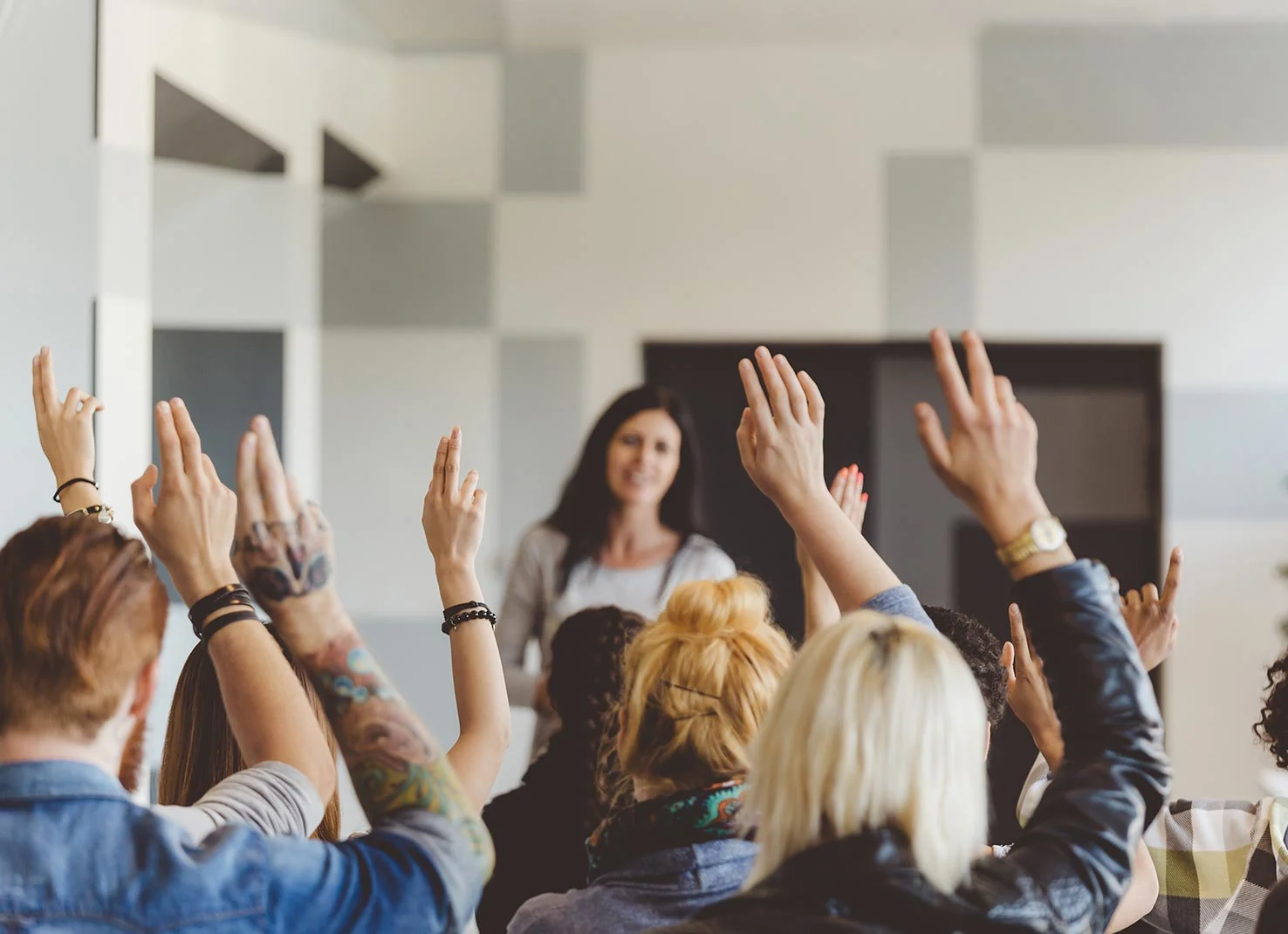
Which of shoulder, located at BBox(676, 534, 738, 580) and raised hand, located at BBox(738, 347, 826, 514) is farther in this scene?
shoulder, located at BBox(676, 534, 738, 580)

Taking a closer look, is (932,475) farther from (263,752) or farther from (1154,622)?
(263,752)

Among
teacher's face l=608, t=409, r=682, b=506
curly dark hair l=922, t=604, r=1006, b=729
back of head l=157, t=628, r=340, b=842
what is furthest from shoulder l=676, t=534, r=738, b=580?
back of head l=157, t=628, r=340, b=842

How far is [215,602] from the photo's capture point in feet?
3.03

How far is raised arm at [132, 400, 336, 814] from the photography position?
2.93 feet

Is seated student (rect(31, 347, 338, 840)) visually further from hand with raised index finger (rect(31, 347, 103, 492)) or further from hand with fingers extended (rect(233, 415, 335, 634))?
hand with raised index finger (rect(31, 347, 103, 492))

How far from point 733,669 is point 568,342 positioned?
2980 mm

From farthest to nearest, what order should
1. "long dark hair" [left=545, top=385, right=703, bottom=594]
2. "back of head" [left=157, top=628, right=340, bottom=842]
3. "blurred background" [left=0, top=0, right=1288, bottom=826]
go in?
"blurred background" [left=0, top=0, right=1288, bottom=826] < "long dark hair" [left=545, top=385, right=703, bottom=594] < "back of head" [left=157, top=628, right=340, bottom=842]

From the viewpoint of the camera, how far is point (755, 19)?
3895 millimetres

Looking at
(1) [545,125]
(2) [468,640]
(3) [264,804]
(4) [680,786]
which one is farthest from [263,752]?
(1) [545,125]

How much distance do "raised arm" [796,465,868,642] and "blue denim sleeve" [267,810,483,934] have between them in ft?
2.83

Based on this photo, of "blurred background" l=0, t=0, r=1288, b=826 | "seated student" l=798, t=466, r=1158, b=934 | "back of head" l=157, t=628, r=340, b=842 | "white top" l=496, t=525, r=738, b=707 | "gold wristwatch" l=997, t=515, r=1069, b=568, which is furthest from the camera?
"blurred background" l=0, t=0, r=1288, b=826

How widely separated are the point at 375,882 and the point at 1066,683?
526mm

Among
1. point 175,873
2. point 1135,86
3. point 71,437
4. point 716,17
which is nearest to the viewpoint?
point 175,873

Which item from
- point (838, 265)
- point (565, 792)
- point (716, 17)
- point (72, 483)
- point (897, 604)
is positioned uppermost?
point (716, 17)
